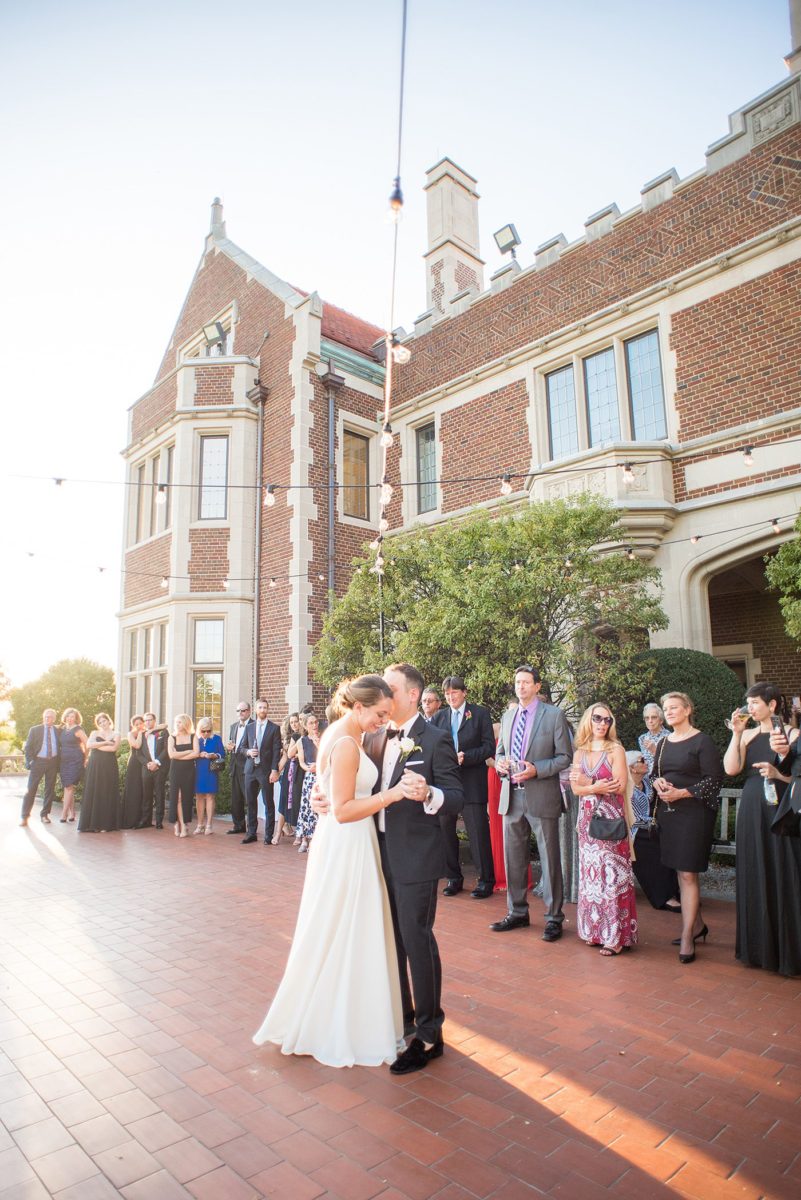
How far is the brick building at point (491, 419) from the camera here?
31.6 ft

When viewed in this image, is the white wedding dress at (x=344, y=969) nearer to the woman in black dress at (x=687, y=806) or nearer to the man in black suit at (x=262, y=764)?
the woman in black dress at (x=687, y=806)

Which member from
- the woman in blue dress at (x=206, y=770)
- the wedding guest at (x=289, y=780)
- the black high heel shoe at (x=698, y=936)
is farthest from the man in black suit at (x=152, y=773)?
the black high heel shoe at (x=698, y=936)

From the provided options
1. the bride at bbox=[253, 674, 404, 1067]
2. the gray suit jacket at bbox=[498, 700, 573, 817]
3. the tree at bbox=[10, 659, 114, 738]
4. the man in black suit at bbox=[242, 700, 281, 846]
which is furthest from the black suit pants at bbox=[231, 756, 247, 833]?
the tree at bbox=[10, 659, 114, 738]

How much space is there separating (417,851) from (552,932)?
97.9 inches

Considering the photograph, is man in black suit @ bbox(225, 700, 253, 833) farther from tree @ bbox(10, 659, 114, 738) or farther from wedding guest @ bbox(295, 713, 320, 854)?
tree @ bbox(10, 659, 114, 738)

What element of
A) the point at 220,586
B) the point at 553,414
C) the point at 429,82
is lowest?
the point at 220,586

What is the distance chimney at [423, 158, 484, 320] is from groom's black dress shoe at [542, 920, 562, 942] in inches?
612

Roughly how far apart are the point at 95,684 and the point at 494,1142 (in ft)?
99.8

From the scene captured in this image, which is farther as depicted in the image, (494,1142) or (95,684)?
(95,684)

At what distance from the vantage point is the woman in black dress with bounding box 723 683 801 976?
437 centimetres

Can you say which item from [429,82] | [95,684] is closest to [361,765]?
[429,82]

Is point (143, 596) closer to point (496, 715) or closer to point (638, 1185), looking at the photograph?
point (496, 715)

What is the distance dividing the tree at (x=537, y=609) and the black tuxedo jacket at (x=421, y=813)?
4.23 meters

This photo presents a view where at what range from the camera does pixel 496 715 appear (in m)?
8.58
